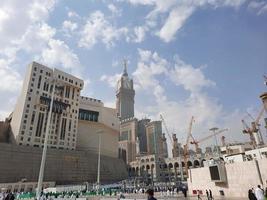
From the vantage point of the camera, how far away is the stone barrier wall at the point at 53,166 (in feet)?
216

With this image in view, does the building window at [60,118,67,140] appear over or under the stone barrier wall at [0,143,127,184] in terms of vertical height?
over

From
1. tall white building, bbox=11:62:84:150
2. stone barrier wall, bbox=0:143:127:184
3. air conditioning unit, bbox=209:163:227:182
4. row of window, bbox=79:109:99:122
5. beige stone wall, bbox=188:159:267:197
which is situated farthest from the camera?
row of window, bbox=79:109:99:122

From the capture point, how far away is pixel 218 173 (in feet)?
109

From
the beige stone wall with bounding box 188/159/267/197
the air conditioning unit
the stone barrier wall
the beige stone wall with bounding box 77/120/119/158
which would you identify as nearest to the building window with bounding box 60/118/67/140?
the stone barrier wall

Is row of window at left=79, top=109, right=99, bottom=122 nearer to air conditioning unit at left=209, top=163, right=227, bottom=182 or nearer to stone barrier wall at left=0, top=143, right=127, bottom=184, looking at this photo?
stone barrier wall at left=0, top=143, right=127, bottom=184

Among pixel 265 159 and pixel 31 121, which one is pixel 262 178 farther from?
pixel 31 121

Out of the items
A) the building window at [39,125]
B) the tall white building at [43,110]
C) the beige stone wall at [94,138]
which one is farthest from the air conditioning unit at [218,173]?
the beige stone wall at [94,138]

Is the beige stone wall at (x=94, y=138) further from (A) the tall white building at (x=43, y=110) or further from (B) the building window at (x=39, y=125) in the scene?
(B) the building window at (x=39, y=125)

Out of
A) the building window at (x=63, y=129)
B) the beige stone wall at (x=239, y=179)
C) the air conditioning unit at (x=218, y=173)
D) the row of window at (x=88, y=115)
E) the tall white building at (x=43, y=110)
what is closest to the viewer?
the beige stone wall at (x=239, y=179)

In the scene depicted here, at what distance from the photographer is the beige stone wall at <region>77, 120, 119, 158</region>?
106312 mm

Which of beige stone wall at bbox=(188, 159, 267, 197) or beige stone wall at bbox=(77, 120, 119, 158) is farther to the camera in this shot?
beige stone wall at bbox=(77, 120, 119, 158)

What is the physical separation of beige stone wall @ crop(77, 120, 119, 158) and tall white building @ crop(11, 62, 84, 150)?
15557 mm

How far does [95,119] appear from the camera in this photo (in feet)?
379

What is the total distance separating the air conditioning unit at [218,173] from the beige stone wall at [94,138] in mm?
80737
